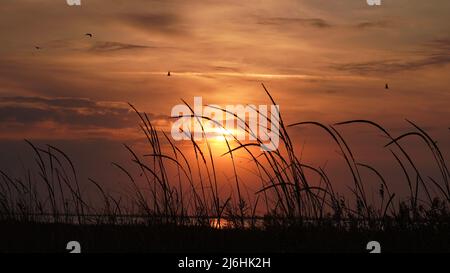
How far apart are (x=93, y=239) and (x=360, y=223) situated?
253 cm

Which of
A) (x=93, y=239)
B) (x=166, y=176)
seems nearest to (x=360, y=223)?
(x=166, y=176)

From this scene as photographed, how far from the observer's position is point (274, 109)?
22.4 feet

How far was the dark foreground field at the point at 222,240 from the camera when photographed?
6.12 meters

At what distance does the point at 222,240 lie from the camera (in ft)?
20.9

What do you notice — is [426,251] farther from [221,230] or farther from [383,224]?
[221,230]

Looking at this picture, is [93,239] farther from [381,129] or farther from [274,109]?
[381,129]

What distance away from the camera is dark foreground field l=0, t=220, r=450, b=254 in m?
6.12

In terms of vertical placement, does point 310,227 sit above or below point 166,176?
below
